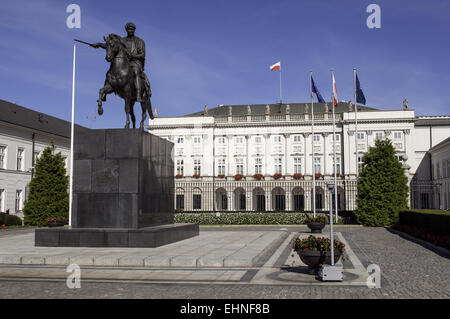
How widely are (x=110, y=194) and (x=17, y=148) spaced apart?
33.9 metres

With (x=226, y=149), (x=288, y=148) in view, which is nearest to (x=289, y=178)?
(x=288, y=148)

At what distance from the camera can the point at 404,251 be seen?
56.7ft

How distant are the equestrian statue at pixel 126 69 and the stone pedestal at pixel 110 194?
4.07ft

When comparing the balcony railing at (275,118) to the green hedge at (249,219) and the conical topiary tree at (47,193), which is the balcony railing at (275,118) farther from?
the conical topiary tree at (47,193)

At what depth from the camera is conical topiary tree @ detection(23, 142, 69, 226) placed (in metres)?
35.0

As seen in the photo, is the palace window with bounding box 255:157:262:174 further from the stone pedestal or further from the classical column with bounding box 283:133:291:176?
the stone pedestal

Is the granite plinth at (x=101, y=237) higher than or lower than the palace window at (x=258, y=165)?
lower

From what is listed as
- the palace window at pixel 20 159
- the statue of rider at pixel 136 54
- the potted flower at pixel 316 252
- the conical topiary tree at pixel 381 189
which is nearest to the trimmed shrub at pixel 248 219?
the conical topiary tree at pixel 381 189

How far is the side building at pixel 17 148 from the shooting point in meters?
43.5

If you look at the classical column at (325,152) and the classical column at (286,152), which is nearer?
the classical column at (325,152)

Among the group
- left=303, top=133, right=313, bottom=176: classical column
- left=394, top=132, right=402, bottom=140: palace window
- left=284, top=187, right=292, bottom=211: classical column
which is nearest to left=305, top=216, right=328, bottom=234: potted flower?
left=284, top=187, right=292, bottom=211: classical column

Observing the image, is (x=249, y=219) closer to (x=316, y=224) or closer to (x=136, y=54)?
(x=316, y=224)

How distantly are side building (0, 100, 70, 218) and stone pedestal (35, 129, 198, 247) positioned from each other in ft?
91.2

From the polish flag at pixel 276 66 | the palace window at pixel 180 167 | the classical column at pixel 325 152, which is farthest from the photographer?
the palace window at pixel 180 167
